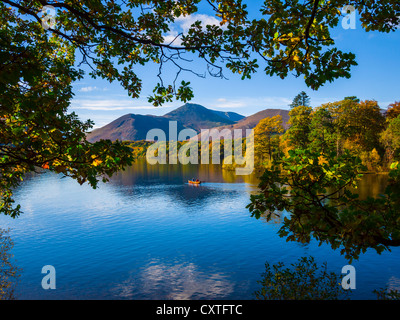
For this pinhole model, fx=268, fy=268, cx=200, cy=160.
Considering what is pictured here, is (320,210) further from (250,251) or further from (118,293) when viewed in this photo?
(250,251)

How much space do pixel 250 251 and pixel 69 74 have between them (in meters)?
26.1

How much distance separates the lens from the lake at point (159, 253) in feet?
73.7

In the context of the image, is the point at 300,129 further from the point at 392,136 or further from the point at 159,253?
the point at 159,253

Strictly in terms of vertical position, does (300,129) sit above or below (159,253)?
above

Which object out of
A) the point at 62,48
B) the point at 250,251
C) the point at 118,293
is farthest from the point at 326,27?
the point at 250,251

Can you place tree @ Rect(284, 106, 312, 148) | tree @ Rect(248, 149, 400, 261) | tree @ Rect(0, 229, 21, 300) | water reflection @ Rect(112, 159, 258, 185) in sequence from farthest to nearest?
water reflection @ Rect(112, 159, 258, 185)
tree @ Rect(284, 106, 312, 148)
tree @ Rect(0, 229, 21, 300)
tree @ Rect(248, 149, 400, 261)

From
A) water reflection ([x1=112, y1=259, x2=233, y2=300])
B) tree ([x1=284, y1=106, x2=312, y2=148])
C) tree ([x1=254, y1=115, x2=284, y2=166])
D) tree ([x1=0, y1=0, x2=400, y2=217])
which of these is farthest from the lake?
tree ([x1=254, y1=115, x2=284, y2=166])

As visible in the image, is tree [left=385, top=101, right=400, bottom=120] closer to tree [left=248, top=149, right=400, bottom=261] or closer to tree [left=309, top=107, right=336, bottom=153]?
tree [left=309, top=107, right=336, bottom=153]

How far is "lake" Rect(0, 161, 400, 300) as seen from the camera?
22.5 meters

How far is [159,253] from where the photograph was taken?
101 ft

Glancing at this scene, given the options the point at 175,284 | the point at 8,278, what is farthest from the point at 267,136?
the point at 8,278

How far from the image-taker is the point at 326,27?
20.4 feet

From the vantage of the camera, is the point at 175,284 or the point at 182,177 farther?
the point at 182,177

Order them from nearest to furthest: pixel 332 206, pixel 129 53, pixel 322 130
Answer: pixel 332 206, pixel 129 53, pixel 322 130
